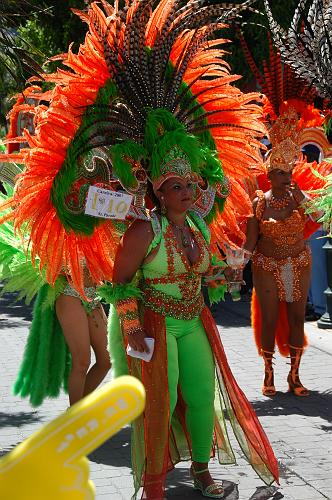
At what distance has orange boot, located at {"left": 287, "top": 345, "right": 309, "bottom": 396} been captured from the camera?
272 inches

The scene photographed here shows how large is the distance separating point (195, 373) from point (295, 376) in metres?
2.55

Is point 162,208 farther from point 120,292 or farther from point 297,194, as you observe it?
point 297,194

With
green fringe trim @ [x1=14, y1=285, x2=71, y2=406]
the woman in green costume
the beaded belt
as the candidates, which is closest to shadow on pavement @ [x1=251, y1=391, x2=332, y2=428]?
green fringe trim @ [x1=14, y1=285, x2=71, y2=406]

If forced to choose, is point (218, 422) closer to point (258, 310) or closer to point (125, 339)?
point (125, 339)

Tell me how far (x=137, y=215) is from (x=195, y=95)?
0.75 m

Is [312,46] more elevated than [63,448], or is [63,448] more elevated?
[312,46]

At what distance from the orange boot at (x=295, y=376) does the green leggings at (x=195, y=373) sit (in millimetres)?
2404

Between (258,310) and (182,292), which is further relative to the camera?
(258,310)

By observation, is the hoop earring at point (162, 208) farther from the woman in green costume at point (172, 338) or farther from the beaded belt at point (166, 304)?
the beaded belt at point (166, 304)

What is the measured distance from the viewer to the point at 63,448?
127 centimetres

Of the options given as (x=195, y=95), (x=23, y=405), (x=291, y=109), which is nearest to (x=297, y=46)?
(x=291, y=109)

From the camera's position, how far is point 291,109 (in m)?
6.63

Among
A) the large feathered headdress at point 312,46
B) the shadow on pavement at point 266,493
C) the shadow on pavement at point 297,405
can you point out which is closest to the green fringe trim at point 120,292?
the shadow on pavement at point 266,493

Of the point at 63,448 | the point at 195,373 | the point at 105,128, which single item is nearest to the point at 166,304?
the point at 195,373
